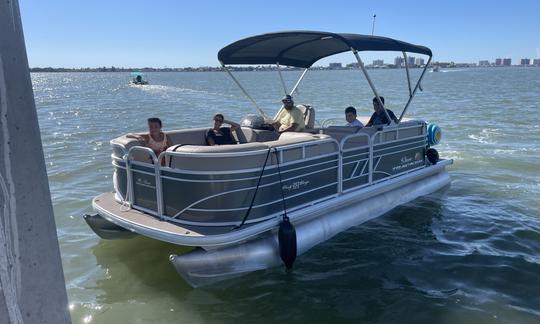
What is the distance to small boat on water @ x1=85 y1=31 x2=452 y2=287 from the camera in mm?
4602

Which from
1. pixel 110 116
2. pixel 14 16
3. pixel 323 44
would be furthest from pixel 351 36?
pixel 110 116

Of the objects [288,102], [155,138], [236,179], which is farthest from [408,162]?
[155,138]

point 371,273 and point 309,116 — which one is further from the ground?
point 309,116

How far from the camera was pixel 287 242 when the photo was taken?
4812 millimetres

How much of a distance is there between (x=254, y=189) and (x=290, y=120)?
243cm

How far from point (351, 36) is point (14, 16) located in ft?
16.4

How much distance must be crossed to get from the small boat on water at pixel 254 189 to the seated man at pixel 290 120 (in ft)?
0.65

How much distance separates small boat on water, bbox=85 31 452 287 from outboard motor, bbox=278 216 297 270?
11 mm

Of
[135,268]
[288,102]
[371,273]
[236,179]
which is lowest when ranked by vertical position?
[371,273]

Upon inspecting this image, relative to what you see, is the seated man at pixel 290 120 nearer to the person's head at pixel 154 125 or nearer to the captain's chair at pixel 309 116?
the captain's chair at pixel 309 116

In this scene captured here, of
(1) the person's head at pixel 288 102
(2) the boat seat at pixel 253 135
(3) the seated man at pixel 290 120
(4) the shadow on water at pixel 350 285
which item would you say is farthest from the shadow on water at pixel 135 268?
(1) the person's head at pixel 288 102

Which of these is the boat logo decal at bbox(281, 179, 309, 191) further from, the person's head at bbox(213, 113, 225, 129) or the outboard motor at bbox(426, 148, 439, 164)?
the outboard motor at bbox(426, 148, 439, 164)

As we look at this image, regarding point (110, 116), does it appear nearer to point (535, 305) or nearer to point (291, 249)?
point (291, 249)

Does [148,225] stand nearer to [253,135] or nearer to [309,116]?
[253,135]
